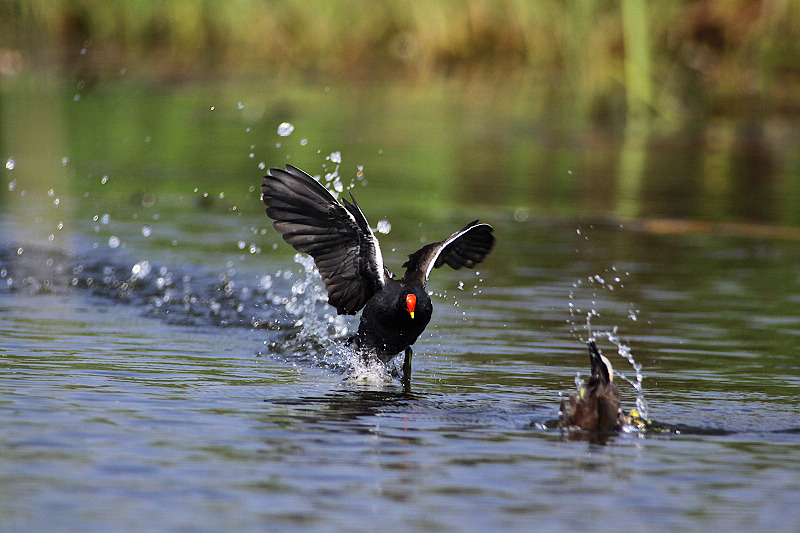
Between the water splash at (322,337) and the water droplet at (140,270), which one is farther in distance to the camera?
the water droplet at (140,270)

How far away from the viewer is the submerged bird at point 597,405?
18.3 ft

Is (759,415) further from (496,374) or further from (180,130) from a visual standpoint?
(180,130)

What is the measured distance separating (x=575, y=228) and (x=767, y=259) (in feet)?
6.24

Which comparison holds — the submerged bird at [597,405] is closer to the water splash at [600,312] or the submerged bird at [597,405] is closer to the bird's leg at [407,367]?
the water splash at [600,312]

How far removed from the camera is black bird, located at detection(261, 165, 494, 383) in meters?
6.79

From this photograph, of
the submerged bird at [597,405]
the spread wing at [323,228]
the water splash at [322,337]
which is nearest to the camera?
the submerged bird at [597,405]

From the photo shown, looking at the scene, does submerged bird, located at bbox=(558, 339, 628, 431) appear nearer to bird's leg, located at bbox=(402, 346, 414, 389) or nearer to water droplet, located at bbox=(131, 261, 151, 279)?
bird's leg, located at bbox=(402, 346, 414, 389)

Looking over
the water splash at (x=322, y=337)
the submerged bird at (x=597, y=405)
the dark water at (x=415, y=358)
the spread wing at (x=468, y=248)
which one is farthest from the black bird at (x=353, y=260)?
the submerged bird at (x=597, y=405)

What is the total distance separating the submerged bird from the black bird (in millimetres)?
1199

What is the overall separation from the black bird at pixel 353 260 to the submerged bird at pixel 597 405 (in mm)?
1199

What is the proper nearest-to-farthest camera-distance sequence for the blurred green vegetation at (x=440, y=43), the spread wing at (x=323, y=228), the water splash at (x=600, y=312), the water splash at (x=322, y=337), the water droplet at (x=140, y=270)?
1. the spread wing at (x=323, y=228)
2. the water splash at (x=322, y=337)
3. the water splash at (x=600, y=312)
4. the water droplet at (x=140, y=270)
5. the blurred green vegetation at (x=440, y=43)

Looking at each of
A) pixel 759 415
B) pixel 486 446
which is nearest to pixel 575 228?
pixel 759 415

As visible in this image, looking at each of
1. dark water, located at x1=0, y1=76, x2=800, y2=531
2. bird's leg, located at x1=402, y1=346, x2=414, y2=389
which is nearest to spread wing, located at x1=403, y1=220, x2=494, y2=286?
dark water, located at x1=0, y1=76, x2=800, y2=531

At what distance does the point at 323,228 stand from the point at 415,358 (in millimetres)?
Answer: 962
